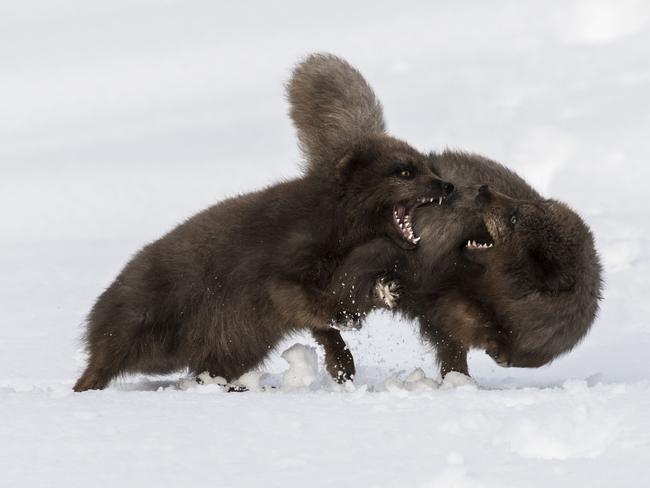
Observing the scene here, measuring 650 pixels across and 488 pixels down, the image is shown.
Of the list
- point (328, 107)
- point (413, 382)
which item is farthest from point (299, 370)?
point (328, 107)

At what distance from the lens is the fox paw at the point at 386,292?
7.81 metres

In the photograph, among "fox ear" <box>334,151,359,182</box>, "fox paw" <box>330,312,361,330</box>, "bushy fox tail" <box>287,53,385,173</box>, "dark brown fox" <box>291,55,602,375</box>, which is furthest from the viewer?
"bushy fox tail" <box>287,53,385,173</box>

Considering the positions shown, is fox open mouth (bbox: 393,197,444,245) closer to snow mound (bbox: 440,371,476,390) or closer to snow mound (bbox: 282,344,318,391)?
snow mound (bbox: 440,371,476,390)

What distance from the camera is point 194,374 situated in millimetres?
8695

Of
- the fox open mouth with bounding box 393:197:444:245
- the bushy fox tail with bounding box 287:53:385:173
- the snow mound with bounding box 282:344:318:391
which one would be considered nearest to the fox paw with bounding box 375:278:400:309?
the fox open mouth with bounding box 393:197:444:245

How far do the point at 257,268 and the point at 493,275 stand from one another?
1551 millimetres

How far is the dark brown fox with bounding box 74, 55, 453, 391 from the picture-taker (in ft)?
26.2

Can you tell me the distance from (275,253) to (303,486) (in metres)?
3.38

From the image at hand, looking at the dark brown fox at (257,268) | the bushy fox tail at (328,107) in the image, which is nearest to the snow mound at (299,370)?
the dark brown fox at (257,268)

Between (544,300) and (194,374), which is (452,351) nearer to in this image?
(544,300)

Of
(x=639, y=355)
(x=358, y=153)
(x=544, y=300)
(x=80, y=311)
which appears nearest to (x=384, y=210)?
(x=358, y=153)

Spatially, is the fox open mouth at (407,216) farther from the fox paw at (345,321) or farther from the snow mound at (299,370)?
the snow mound at (299,370)

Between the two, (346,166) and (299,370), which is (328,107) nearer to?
(346,166)

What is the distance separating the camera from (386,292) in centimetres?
782
